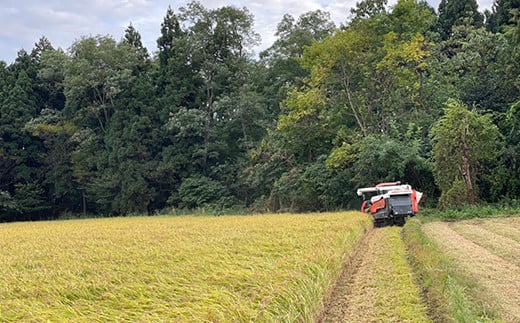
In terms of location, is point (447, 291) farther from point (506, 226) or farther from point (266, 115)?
point (266, 115)

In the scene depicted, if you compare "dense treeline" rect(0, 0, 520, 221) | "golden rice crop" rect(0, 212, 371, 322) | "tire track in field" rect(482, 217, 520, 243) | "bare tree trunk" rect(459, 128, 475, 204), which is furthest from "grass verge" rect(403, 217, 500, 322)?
"dense treeline" rect(0, 0, 520, 221)

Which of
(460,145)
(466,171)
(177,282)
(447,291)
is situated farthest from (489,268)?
(460,145)

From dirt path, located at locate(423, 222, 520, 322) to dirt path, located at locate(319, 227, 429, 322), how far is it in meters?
0.86

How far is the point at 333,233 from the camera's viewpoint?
29.5 feet

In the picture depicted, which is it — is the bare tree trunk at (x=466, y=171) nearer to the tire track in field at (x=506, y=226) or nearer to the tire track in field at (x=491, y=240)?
the tire track in field at (x=506, y=226)

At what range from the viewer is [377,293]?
5.41 metres

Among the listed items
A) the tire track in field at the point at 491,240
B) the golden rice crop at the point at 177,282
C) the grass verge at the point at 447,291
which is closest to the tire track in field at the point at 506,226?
the tire track in field at the point at 491,240

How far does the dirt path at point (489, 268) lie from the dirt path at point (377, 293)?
856 millimetres

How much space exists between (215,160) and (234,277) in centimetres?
2501

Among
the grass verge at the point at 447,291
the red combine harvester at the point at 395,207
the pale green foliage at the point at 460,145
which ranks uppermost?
the pale green foliage at the point at 460,145

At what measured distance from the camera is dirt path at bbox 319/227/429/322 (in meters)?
4.62

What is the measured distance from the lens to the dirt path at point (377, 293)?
15.2 feet

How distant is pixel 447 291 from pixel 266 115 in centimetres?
2443

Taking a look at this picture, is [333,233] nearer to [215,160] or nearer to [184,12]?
[215,160]
